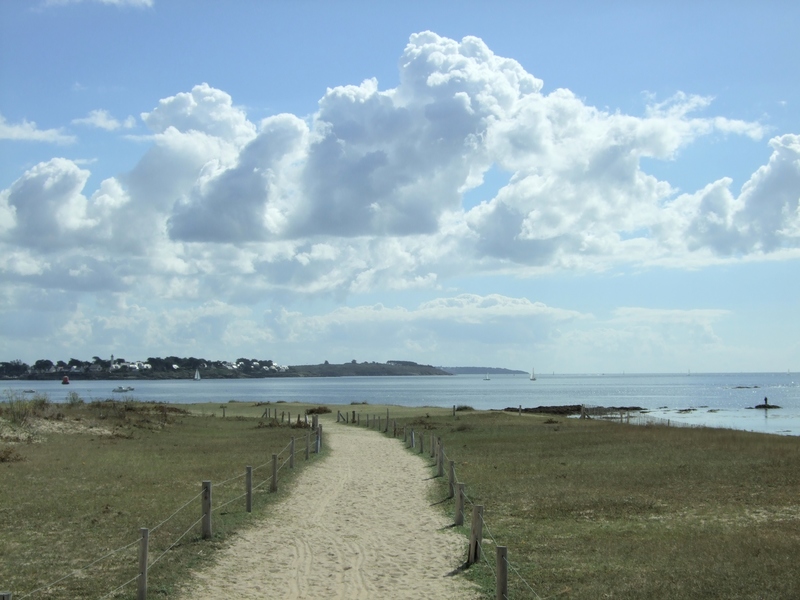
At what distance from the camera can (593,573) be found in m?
12.7

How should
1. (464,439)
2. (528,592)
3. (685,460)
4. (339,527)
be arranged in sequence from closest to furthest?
(528,592) < (339,527) < (685,460) < (464,439)

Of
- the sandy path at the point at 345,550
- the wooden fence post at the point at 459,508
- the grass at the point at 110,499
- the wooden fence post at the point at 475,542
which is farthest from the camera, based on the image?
the wooden fence post at the point at 459,508

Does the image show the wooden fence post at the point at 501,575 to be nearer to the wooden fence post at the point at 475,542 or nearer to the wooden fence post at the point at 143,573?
the wooden fence post at the point at 475,542

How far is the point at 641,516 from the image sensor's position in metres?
18.1

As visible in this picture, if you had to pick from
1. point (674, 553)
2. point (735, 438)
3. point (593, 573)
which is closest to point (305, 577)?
point (593, 573)

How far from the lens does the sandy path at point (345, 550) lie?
1212 centimetres

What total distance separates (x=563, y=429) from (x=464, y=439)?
9244 millimetres

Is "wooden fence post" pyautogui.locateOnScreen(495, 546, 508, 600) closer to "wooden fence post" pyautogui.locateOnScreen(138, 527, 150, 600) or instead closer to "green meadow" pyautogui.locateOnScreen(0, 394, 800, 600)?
"green meadow" pyautogui.locateOnScreen(0, 394, 800, 600)

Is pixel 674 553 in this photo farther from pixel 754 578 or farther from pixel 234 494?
pixel 234 494

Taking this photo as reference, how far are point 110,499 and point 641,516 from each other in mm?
13401

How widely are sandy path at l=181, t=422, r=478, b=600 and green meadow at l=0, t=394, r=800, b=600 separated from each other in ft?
1.98

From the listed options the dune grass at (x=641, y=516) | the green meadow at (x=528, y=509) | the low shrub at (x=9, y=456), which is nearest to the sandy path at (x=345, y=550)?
the green meadow at (x=528, y=509)

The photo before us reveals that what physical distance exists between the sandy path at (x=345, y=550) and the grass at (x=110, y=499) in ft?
2.33

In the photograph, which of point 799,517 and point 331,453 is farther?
point 331,453
